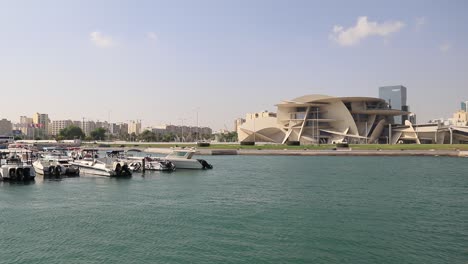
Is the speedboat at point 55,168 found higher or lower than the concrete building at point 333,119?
lower

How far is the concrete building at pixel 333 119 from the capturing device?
14100cm

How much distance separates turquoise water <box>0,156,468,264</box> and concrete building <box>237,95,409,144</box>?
10537cm

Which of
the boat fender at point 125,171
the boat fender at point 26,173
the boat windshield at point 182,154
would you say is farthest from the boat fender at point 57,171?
the boat windshield at point 182,154

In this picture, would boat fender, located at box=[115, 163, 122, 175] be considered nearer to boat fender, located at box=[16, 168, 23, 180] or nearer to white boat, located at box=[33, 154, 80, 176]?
white boat, located at box=[33, 154, 80, 176]

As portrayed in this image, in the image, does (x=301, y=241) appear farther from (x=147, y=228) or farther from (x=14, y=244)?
(x=14, y=244)

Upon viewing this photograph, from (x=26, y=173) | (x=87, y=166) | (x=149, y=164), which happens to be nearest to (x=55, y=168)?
(x=87, y=166)

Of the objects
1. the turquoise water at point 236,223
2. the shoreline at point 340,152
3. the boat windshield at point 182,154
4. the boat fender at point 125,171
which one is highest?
the boat windshield at point 182,154

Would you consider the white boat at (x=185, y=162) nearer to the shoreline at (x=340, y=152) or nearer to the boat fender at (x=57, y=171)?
the boat fender at (x=57, y=171)

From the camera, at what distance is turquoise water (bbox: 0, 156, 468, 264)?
16562 mm

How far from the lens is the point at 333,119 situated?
145m

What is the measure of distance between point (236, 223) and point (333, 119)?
422 feet

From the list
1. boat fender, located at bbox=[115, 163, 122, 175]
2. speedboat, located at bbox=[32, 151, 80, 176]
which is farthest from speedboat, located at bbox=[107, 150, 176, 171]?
speedboat, located at bbox=[32, 151, 80, 176]

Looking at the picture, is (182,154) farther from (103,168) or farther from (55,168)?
(55,168)

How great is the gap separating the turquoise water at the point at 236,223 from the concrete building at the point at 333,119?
105372mm
